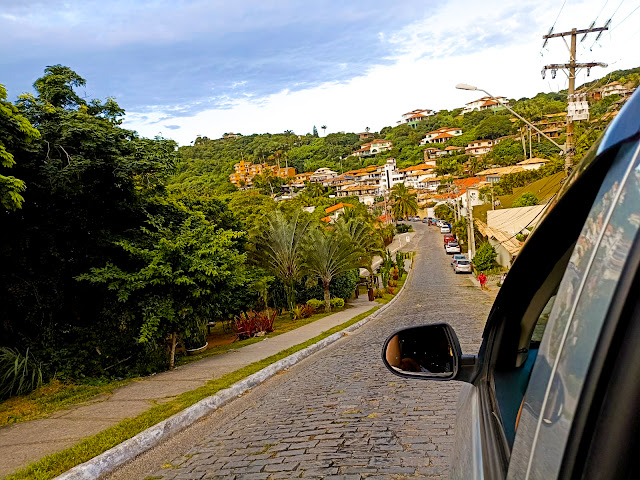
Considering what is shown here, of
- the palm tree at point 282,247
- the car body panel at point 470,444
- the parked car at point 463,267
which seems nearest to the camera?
the car body panel at point 470,444

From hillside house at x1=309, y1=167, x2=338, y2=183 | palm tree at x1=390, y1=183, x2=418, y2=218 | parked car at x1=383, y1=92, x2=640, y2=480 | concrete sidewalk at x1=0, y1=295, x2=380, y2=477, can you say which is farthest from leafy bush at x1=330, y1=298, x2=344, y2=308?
hillside house at x1=309, y1=167, x2=338, y2=183

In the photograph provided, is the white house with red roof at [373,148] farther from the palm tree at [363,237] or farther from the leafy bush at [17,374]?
the leafy bush at [17,374]

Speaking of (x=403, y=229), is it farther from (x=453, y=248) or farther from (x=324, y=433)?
(x=324, y=433)

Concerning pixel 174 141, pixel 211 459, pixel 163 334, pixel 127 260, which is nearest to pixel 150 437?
pixel 211 459

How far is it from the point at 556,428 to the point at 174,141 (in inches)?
484

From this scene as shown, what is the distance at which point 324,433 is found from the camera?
19.2ft

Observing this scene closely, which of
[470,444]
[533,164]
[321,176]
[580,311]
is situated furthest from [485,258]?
[321,176]

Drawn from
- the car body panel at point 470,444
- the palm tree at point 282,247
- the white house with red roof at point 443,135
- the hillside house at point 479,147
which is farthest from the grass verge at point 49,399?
the white house with red roof at point 443,135

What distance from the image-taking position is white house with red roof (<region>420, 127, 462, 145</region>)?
156 metres

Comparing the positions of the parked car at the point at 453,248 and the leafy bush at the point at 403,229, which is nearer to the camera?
the parked car at the point at 453,248

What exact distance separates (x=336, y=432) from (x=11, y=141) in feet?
24.4

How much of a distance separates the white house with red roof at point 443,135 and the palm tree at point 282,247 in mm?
138036

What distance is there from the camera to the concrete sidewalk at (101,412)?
6367 millimetres

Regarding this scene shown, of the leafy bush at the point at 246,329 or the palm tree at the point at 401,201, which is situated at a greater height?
the palm tree at the point at 401,201
